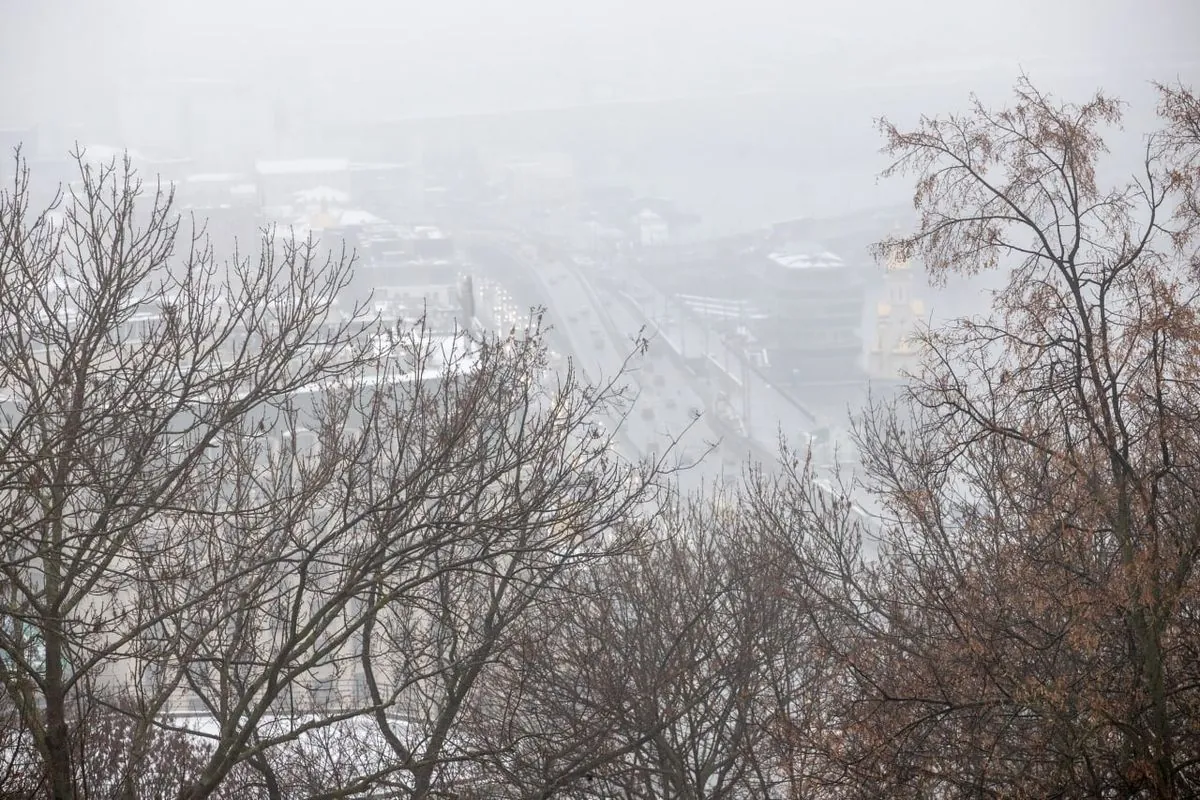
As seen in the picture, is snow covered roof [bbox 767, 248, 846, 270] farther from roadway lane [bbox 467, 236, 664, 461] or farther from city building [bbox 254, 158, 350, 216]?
city building [bbox 254, 158, 350, 216]

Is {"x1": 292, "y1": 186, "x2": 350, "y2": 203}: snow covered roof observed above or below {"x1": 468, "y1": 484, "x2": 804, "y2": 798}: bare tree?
above

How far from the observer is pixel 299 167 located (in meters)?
138

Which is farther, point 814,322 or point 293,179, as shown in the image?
point 293,179

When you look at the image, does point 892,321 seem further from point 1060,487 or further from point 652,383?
point 1060,487

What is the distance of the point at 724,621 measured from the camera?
32.1ft

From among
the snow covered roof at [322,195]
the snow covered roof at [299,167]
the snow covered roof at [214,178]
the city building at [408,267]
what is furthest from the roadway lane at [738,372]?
the snow covered roof at [299,167]

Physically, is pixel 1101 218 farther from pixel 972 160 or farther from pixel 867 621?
pixel 867 621

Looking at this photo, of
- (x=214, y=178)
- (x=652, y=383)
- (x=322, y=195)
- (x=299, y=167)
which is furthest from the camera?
(x=299, y=167)

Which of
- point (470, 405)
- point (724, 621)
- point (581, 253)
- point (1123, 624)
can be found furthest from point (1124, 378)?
point (581, 253)

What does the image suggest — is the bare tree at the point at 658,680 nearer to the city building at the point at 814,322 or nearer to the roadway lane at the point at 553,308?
the roadway lane at the point at 553,308

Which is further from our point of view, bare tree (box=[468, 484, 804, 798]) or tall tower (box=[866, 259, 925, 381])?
tall tower (box=[866, 259, 925, 381])

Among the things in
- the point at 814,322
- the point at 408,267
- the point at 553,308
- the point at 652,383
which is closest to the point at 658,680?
the point at 652,383

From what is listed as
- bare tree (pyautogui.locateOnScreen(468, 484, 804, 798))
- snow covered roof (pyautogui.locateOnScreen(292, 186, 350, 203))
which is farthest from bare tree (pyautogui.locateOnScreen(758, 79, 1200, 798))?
snow covered roof (pyautogui.locateOnScreen(292, 186, 350, 203))

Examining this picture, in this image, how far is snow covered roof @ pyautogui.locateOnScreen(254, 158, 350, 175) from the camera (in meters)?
130
